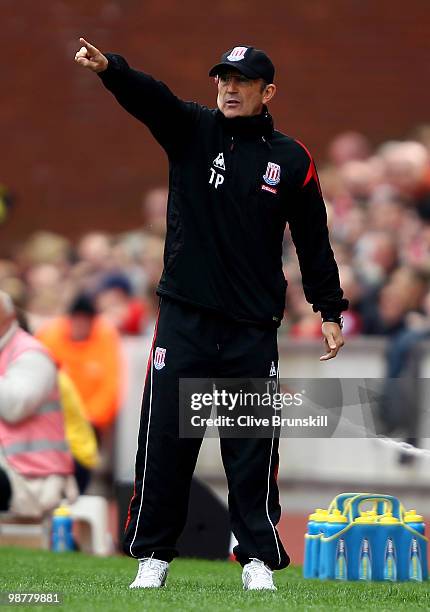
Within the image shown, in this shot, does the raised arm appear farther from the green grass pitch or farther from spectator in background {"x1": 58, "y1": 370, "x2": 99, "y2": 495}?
spectator in background {"x1": 58, "y1": 370, "x2": 99, "y2": 495}

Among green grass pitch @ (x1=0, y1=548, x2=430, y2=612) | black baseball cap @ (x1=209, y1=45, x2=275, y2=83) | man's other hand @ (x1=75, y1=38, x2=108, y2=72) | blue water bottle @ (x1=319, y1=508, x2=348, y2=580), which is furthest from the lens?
blue water bottle @ (x1=319, y1=508, x2=348, y2=580)

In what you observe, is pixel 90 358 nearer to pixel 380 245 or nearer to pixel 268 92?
pixel 380 245

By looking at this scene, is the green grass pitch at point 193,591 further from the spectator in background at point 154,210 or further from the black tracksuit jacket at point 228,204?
the spectator in background at point 154,210

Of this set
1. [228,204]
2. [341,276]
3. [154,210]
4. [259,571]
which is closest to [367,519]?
[259,571]

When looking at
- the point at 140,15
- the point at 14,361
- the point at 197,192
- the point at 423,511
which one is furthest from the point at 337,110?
the point at 197,192

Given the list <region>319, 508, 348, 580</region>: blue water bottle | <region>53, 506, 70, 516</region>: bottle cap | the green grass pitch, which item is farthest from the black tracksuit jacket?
<region>53, 506, 70, 516</region>: bottle cap

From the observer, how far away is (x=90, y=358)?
46.0ft

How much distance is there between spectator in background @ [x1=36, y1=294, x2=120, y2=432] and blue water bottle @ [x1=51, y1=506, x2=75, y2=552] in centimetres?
428

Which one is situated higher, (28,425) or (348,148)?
(348,148)

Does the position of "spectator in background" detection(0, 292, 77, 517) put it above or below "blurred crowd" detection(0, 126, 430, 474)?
below

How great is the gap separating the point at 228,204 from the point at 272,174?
0.70ft

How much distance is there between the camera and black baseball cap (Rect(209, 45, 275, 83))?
19.6ft

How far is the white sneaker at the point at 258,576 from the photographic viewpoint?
6020 millimetres

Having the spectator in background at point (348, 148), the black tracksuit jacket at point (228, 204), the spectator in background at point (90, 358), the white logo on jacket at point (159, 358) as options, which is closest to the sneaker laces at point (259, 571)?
the white logo on jacket at point (159, 358)
